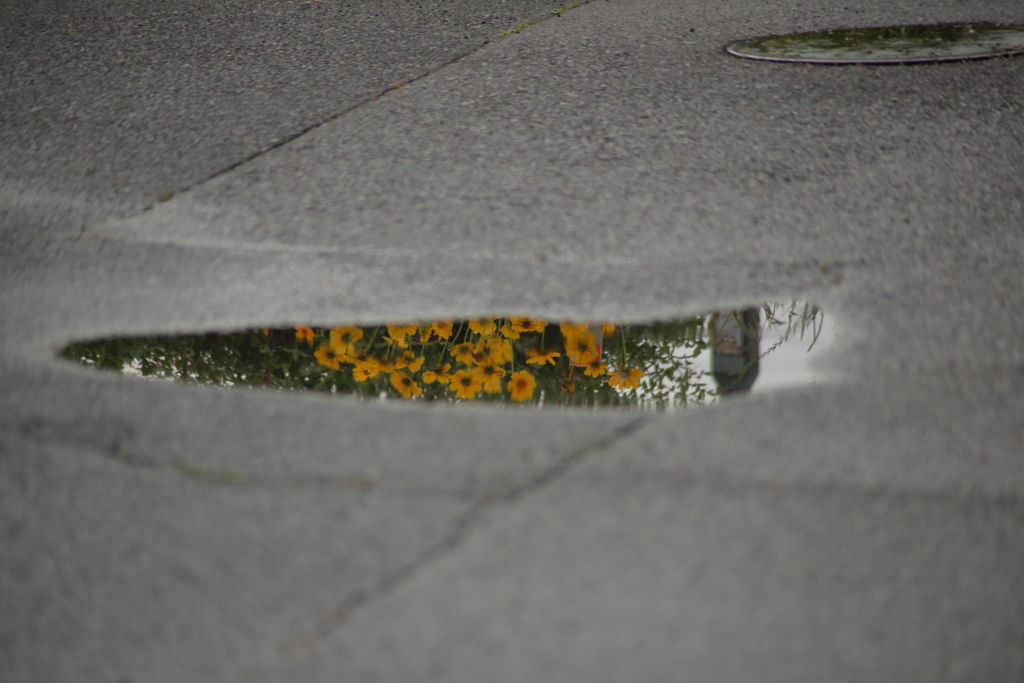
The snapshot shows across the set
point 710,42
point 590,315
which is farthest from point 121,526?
point 710,42

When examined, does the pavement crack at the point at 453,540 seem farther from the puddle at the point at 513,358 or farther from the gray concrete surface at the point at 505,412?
the puddle at the point at 513,358

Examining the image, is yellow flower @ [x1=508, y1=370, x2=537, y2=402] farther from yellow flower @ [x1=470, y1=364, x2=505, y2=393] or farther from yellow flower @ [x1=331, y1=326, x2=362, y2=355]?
yellow flower @ [x1=331, y1=326, x2=362, y2=355]

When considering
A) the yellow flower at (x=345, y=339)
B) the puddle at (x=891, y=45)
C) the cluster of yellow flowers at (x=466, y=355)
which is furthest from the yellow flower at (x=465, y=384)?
the puddle at (x=891, y=45)

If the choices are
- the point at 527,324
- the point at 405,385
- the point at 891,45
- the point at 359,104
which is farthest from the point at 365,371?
the point at 891,45

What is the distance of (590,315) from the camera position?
285 cm

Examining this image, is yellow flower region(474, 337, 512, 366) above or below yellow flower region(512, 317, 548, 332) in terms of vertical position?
below

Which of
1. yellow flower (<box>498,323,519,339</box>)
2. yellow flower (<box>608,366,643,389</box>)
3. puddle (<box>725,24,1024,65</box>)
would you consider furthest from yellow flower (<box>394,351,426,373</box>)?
puddle (<box>725,24,1024,65</box>)

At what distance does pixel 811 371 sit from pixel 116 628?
6.20 ft

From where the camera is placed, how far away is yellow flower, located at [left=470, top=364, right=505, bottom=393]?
267cm

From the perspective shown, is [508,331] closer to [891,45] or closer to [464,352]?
[464,352]

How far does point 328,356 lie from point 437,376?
0.33 meters

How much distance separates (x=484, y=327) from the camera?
2.84 metres

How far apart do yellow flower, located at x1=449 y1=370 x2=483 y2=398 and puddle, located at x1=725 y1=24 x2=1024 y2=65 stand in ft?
9.81

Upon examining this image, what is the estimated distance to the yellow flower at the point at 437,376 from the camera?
8.81 feet
